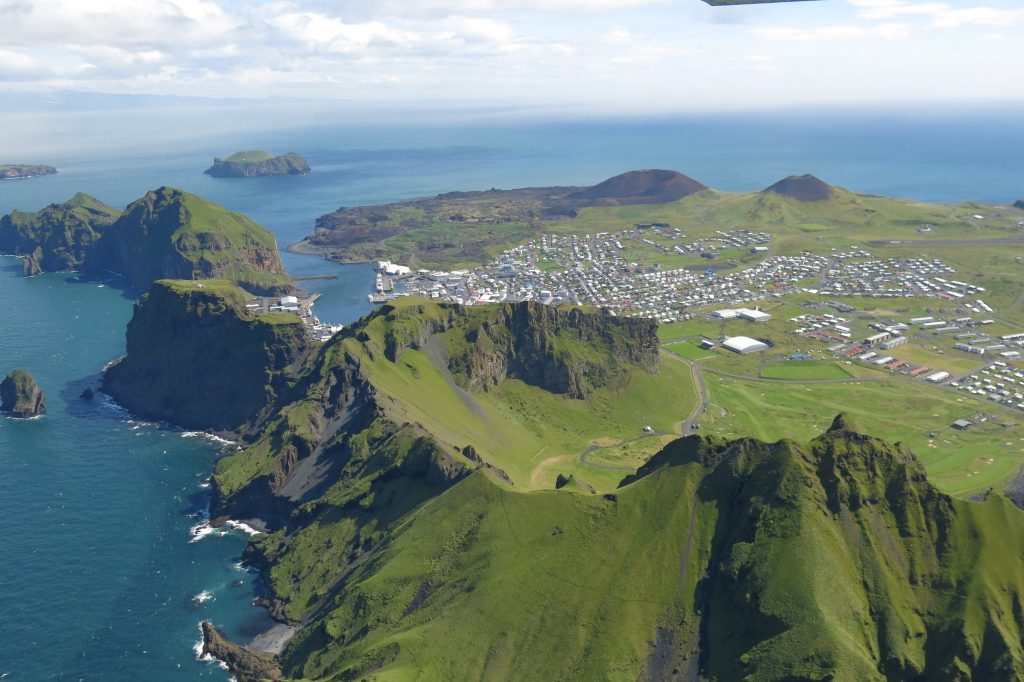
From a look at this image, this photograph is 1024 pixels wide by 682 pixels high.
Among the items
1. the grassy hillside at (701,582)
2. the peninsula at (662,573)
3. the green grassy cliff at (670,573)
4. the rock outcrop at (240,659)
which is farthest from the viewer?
the rock outcrop at (240,659)

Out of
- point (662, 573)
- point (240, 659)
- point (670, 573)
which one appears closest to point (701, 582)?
point (670, 573)

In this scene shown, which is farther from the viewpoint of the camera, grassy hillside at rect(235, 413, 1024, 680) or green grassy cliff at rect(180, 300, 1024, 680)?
green grassy cliff at rect(180, 300, 1024, 680)

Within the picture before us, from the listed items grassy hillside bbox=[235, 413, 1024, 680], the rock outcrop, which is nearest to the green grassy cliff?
grassy hillside bbox=[235, 413, 1024, 680]

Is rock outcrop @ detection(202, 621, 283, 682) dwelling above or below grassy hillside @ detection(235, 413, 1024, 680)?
below

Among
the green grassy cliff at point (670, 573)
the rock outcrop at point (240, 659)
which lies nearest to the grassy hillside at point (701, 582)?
the green grassy cliff at point (670, 573)

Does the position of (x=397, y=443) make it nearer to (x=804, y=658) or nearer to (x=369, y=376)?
(x=369, y=376)

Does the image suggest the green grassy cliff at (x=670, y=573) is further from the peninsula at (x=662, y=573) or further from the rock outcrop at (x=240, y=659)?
the rock outcrop at (x=240, y=659)

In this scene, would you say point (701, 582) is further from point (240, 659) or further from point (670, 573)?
point (240, 659)

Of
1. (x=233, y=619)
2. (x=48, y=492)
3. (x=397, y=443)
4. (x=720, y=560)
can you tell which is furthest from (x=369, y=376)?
(x=720, y=560)

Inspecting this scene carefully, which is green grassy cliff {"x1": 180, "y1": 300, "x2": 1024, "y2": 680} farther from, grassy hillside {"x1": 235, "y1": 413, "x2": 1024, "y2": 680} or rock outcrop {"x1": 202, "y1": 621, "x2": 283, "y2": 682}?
rock outcrop {"x1": 202, "y1": 621, "x2": 283, "y2": 682}
